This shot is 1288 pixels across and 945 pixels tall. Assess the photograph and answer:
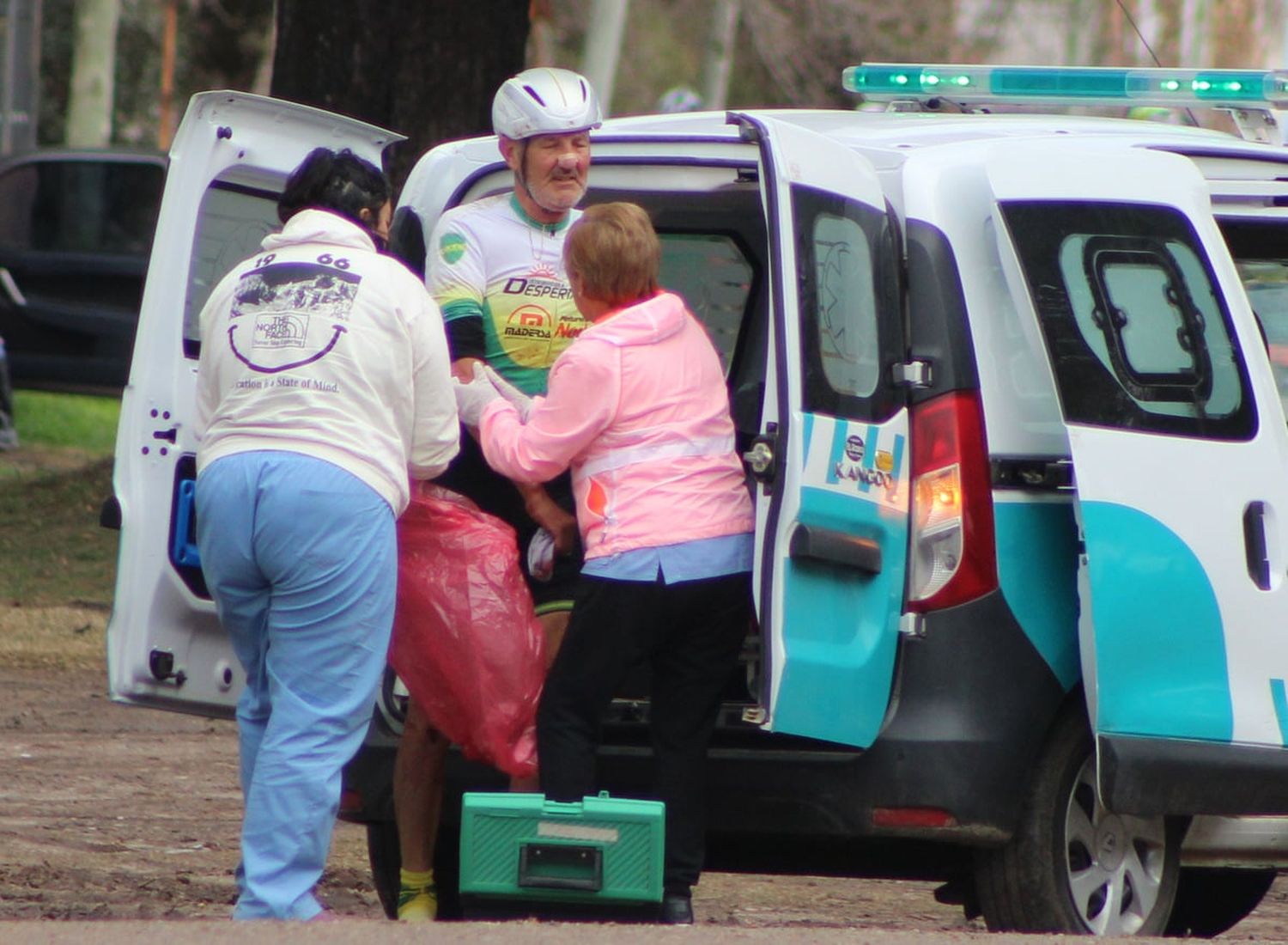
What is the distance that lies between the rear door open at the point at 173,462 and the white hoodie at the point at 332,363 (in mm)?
390

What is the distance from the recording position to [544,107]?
17.2 ft

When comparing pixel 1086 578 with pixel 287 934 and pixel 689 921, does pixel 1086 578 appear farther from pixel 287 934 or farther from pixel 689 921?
pixel 287 934

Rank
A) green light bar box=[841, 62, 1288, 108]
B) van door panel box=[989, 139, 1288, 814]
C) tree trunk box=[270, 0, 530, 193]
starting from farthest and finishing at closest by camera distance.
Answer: tree trunk box=[270, 0, 530, 193] < green light bar box=[841, 62, 1288, 108] < van door panel box=[989, 139, 1288, 814]

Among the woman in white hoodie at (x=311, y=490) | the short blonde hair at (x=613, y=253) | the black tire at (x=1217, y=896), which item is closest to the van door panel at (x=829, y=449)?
the short blonde hair at (x=613, y=253)

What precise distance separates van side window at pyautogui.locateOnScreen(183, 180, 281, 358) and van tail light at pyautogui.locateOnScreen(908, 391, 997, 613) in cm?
177

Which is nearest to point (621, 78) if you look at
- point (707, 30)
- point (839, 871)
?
point (707, 30)

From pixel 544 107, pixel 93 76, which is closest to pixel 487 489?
pixel 544 107

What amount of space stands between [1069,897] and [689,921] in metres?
0.77

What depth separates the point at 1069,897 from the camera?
502 centimetres

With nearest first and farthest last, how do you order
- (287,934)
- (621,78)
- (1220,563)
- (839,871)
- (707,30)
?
(287,934) → (1220,563) → (839,871) → (707,30) → (621,78)

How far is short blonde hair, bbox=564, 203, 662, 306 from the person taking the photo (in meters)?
5.01

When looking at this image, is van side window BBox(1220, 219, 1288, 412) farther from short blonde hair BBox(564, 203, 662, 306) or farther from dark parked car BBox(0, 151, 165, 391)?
dark parked car BBox(0, 151, 165, 391)

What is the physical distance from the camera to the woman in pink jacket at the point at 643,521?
4.94 metres

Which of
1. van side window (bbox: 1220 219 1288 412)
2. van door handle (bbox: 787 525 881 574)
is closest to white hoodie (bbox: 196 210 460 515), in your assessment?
van door handle (bbox: 787 525 881 574)
